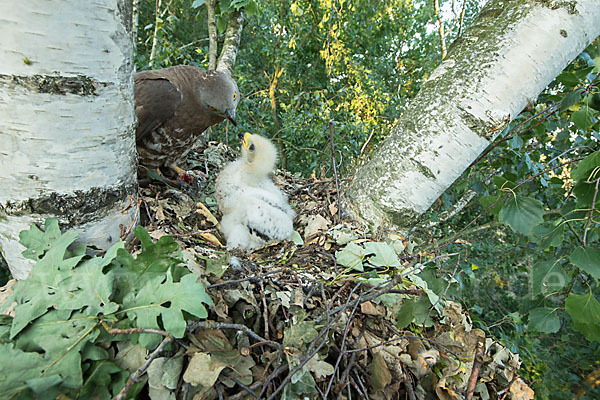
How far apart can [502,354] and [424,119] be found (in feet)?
3.40

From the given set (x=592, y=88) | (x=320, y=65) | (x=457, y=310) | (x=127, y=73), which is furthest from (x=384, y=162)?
(x=320, y=65)

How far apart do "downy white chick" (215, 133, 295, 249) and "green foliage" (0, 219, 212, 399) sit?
3.26 feet

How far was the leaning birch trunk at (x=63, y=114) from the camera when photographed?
0.89 meters

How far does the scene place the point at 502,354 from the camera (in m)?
1.33

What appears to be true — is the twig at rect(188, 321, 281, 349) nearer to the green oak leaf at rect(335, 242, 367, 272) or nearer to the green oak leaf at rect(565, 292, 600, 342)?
the green oak leaf at rect(335, 242, 367, 272)

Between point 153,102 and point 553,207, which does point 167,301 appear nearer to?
point 153,102

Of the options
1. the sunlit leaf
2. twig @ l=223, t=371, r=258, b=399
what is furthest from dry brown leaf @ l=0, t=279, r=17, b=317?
the sunlit leaf

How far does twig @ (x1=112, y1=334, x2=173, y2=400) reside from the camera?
0.74 metres

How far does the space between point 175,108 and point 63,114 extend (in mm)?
1621

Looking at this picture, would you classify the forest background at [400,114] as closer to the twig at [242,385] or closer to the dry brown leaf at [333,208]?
the dry brown leaf at [333,208]

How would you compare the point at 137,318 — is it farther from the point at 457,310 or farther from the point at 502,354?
the point at 502,354

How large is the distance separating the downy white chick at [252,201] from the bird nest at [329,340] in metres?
0.35

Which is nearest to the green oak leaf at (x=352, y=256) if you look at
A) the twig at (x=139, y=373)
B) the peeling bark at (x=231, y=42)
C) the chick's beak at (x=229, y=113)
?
the twig at (x=139, y=373)

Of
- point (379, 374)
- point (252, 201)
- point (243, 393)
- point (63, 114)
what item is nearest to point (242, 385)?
point (243, 393)
